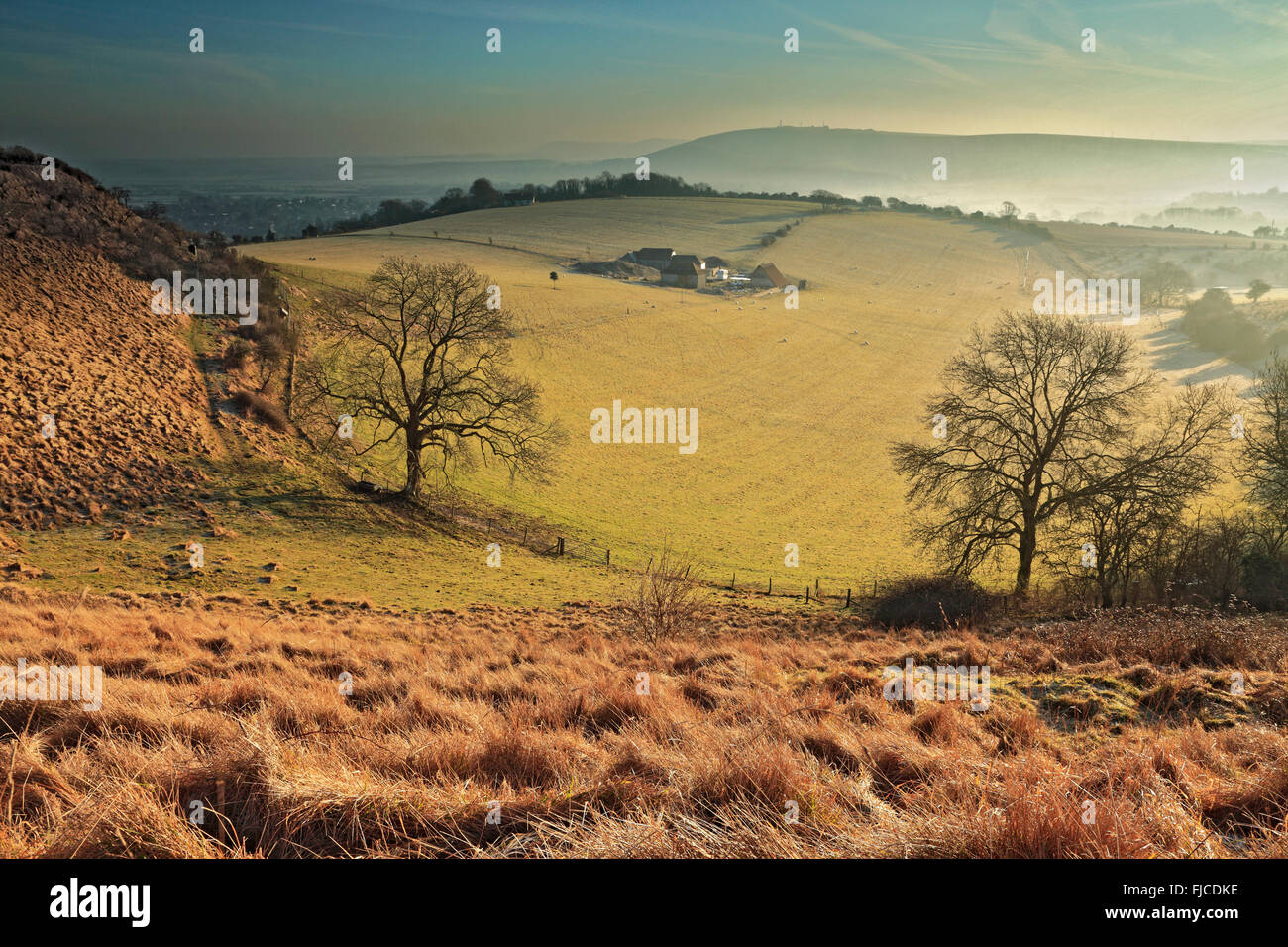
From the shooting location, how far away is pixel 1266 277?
119812mm

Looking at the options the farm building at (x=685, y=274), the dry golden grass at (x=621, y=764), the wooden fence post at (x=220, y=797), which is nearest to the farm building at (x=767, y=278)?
the farm building at (x=685, y=274)

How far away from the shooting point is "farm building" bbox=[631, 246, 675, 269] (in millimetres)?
106719

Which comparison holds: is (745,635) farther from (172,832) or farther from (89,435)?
(89,435)

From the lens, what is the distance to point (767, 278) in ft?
345

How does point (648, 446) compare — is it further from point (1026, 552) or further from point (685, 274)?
point (685, 274)

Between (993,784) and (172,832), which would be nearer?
(172,832)

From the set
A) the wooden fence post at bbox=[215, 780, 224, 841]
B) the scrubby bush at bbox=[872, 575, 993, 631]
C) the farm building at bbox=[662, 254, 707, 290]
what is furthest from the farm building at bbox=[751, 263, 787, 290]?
the wooden fence post at bbox=[215, 780, 224, 841]

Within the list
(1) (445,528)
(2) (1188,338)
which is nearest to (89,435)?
(1) (445,528)

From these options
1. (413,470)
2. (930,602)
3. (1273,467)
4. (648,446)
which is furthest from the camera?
(648,446)

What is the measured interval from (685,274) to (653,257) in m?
9.39

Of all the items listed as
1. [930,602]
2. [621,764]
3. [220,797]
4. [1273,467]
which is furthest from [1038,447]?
[220,797]

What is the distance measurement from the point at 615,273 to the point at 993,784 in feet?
333

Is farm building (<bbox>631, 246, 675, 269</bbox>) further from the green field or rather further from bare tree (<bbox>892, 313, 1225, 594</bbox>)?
bare tree (<bbox>892, 313, 1225, 594</bbox>)

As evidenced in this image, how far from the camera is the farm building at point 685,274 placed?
100363mm
